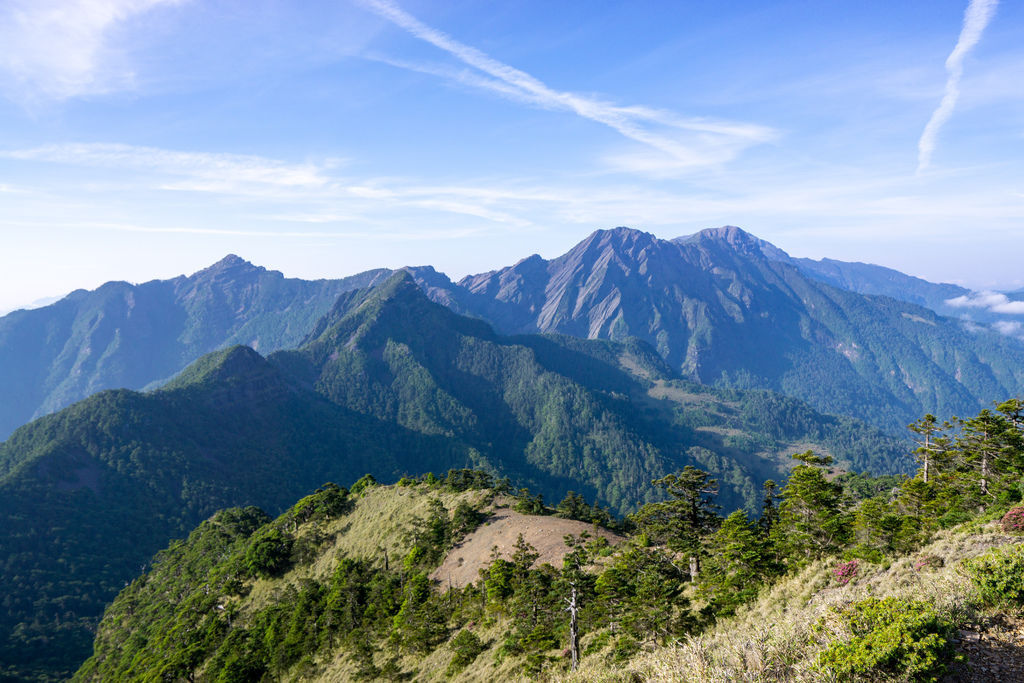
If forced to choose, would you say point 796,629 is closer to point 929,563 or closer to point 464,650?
point 929,563

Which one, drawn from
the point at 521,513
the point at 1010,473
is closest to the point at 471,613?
the point at 521,513

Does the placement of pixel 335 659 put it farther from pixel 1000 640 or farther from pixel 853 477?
pixel 853 477

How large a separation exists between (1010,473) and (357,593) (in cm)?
8736

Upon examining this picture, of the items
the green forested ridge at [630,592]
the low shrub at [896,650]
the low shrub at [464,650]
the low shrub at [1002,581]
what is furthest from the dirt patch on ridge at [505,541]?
the low shrub at [896,650]

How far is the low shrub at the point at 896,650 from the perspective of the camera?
17.0 m

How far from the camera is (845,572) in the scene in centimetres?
3578

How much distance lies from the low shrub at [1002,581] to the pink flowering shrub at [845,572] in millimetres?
13228

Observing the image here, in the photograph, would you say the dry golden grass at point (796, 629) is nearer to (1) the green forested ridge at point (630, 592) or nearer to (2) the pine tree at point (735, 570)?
(1) the green forested ridge at point (630, 592)

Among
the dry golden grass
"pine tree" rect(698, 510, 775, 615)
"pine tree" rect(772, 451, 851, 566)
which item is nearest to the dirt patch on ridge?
"pine tree" rect(698, 510, 775, 615)

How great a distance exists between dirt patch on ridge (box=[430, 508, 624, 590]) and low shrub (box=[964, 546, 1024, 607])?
5060 centimetres

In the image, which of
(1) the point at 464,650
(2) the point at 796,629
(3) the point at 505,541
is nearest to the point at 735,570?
(2) the point at 796,629

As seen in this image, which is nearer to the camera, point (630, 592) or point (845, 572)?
point (845, 572)

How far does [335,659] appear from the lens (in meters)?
70.8

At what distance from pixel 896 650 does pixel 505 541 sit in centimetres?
6501
